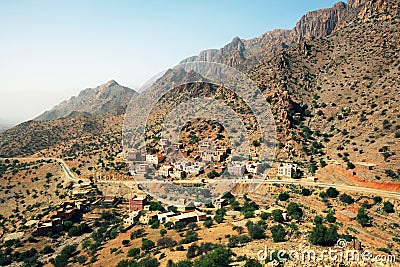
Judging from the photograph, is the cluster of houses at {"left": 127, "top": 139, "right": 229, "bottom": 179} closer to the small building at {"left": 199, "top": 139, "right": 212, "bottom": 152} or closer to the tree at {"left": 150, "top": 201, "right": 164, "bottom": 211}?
the small building at {"left": 199, "top": 139, "right": 212, "bottom": 152}

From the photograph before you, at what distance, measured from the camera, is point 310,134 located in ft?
131

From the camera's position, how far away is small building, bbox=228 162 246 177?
110 ft

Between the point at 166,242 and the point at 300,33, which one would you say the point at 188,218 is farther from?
the point at 300,33

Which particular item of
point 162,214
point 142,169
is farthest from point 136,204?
point 142,169

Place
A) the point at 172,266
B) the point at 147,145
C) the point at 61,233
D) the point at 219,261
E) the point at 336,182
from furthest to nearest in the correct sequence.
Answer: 1. the point at 147,145
2. the point at 336,182
3. the point at 61,233
4. the point at 172,266
5. the point at 219,261

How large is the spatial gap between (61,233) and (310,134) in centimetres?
3048

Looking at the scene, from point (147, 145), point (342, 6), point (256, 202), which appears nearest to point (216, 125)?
point (147, 145)

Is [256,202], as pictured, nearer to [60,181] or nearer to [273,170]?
[273,170]

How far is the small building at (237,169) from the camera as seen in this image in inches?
1315

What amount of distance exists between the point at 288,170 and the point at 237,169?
5376 mm

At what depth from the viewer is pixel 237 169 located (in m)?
33.7

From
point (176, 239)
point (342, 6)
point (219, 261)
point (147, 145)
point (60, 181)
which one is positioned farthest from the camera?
point (342, 6)

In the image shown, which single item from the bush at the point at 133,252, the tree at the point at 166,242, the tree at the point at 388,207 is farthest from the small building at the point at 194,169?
the tree at the point at 388,207

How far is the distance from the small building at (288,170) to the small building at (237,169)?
12.7 ft
